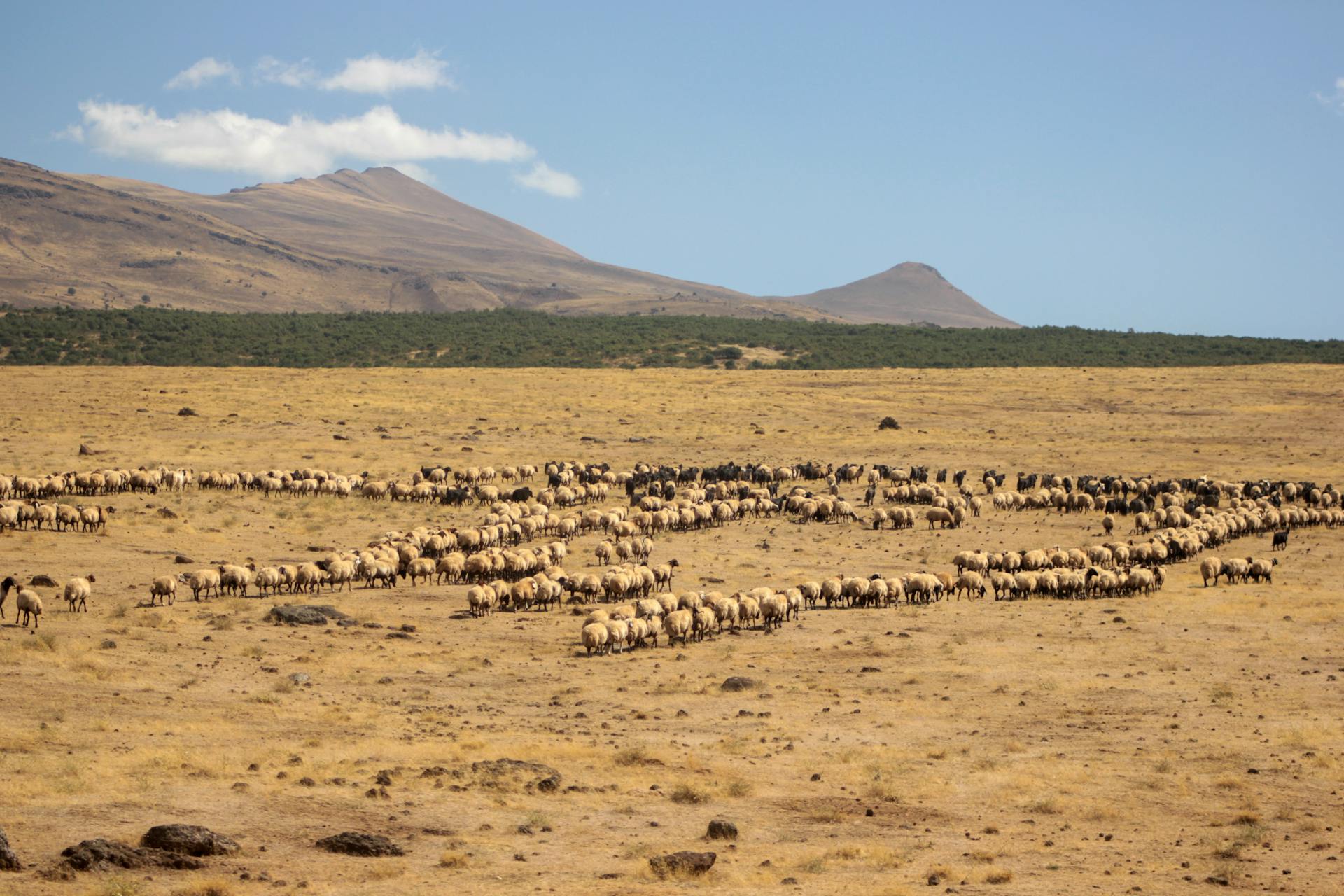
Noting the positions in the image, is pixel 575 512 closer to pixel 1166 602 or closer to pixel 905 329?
pixel 1166 602

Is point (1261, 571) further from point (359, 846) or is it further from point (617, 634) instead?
point (359, 846)

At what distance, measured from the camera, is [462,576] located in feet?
102

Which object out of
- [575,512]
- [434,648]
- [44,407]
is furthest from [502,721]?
[44,407]

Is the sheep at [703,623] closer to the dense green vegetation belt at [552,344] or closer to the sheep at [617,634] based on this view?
the sheep at [617,634]

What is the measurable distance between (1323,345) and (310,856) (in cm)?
12408

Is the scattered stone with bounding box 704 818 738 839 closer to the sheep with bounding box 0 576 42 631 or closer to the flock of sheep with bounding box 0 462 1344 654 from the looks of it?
the flock of sheep with bounding box 0 462 1344 654

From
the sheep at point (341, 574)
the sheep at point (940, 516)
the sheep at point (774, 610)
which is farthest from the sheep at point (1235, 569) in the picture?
the sheep at point (341, 574)

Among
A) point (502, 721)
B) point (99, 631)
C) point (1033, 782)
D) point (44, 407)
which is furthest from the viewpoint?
point (44, 407)

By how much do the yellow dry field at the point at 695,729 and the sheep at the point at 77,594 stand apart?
0.99 m

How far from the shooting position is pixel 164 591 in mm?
26188

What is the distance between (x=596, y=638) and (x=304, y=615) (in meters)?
6.00

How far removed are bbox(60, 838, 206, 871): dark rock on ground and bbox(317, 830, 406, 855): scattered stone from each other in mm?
1348

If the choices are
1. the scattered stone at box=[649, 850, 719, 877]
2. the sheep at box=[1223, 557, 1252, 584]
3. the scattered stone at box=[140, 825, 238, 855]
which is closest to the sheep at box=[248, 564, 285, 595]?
the scattered stone at box=[140, 825, 238, 855]

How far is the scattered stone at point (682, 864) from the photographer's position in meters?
13.5
